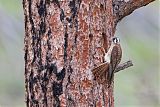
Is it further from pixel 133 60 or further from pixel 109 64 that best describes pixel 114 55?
pixel 133 60

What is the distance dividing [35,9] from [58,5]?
0.40 ft

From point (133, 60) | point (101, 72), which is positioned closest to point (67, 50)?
point (101, 72)

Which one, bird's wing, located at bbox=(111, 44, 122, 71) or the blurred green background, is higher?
the blurred green background

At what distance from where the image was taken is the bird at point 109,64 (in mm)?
3242

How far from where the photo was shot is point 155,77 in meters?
7.84

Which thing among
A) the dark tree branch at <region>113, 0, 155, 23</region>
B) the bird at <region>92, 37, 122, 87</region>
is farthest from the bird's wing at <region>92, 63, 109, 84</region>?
the dark tree branch at <region>113, 0, 155, 23</region>

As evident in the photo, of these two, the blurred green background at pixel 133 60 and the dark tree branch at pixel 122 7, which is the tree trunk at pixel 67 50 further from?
the blurred green background at pixel 133 60

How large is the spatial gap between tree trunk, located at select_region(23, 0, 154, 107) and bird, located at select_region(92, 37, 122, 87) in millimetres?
23

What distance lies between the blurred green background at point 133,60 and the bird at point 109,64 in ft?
8.29

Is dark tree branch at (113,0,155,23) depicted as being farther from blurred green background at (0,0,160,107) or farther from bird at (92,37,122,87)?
blurred green background at (0,0,160,107)

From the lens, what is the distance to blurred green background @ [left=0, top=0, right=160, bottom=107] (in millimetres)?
6234

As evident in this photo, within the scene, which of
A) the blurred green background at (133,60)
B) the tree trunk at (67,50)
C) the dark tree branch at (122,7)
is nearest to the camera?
the tree trunk at (67,50)

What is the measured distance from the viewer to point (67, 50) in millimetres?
3211

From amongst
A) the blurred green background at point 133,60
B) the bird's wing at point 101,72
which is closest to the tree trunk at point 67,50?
the bird's wing at point 101,72
